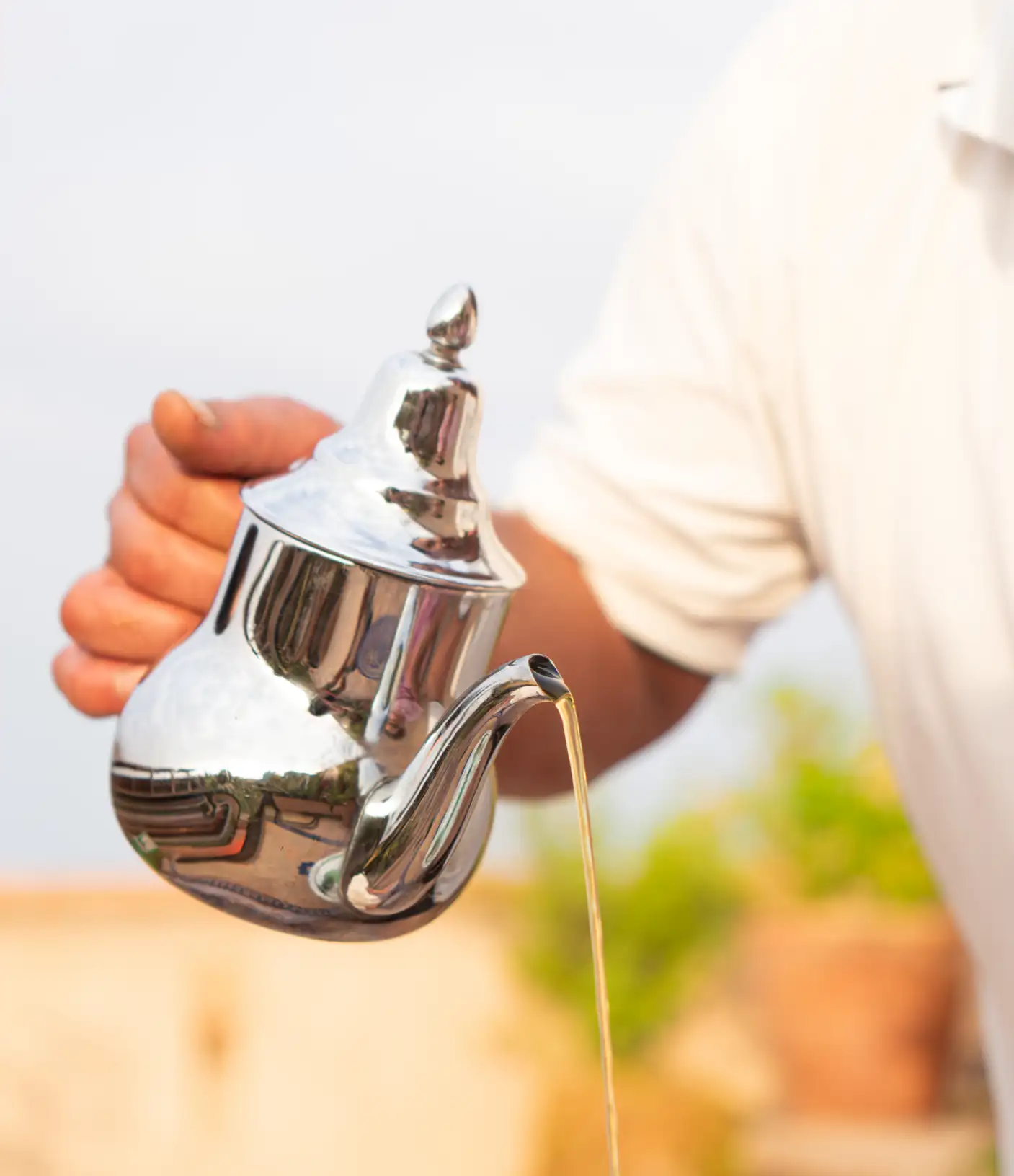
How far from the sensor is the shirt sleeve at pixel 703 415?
0.57 metres

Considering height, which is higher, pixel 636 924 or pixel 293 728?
pixel 293 728

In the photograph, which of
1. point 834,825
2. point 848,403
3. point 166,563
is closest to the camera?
point 166,563

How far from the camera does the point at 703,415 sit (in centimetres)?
59

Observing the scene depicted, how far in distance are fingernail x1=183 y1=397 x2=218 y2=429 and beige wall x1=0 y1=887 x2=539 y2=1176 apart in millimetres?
916

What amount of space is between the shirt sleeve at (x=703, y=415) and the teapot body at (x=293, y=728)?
0.27 metres

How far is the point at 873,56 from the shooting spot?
1.87 feet

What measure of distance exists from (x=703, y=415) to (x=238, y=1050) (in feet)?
2.84

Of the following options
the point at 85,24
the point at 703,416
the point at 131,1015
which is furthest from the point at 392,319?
the point at 703,416

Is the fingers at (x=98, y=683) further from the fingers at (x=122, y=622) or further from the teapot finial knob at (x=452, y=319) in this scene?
the teapot finial knob at (x=452, y=319)

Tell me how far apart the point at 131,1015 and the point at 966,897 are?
2.93 feet

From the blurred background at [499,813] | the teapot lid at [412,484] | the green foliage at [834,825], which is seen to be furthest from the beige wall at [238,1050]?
the teapot lid at [412,484]

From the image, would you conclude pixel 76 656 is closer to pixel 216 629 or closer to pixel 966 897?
pixel 216 629

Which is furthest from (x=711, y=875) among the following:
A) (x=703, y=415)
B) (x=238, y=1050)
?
(x=703, y=415)

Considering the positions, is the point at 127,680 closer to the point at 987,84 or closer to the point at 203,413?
the point at 203,413
